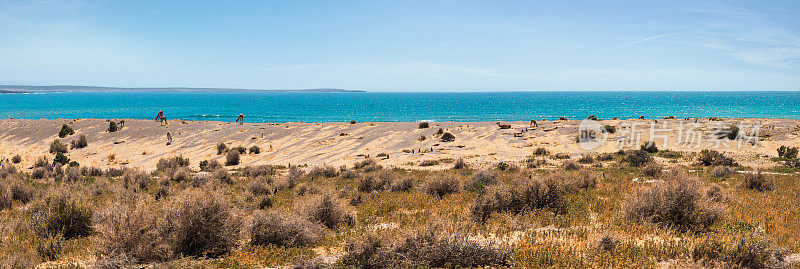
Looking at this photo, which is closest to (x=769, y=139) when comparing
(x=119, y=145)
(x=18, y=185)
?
(x=18, y=185)

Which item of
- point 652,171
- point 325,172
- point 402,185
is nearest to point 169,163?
point 325,172

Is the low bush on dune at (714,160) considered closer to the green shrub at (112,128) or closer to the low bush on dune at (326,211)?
the low bush on dune at (326,211)

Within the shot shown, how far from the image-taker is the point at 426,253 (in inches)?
277

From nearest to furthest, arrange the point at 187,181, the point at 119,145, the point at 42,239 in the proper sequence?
1. the point at 42,239
2. the point at 187,181
3. the point at 119,145

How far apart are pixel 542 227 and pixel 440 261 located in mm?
3791

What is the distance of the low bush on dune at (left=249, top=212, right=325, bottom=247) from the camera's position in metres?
8.47

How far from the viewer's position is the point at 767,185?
1488cm

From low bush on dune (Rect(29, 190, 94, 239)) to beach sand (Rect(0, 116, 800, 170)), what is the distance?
20.7 m

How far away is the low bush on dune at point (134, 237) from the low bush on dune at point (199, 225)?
0.24m

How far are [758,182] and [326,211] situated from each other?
16832mm

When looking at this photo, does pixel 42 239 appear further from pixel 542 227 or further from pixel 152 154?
pixel 152 154

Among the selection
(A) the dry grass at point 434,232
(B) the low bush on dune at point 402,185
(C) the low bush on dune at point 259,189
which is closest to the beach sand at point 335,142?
(B) the low bush on dune at point 402,185

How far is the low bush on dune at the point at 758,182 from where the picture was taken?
14.9m

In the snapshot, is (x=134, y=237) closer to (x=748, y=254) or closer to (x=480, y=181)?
(x=748, y=254)
